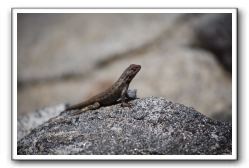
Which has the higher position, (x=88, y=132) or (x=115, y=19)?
(x=115, y=19)

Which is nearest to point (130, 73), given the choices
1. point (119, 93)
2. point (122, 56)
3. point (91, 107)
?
point (119, 93)

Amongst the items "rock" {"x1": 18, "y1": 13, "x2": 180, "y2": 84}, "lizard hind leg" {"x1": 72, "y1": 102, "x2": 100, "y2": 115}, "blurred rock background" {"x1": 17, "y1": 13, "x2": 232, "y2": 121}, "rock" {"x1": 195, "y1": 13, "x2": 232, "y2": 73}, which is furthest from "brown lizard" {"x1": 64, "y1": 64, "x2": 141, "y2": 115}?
"rock" {"x1": 18, "y1": 13, "x2": 180, "y2": 84}

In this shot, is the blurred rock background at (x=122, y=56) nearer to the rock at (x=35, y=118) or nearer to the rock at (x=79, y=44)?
the rock at (x=79, y=44)

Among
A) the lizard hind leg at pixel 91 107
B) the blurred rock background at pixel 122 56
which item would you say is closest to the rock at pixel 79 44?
the blurred rock background at pixel 122 56
